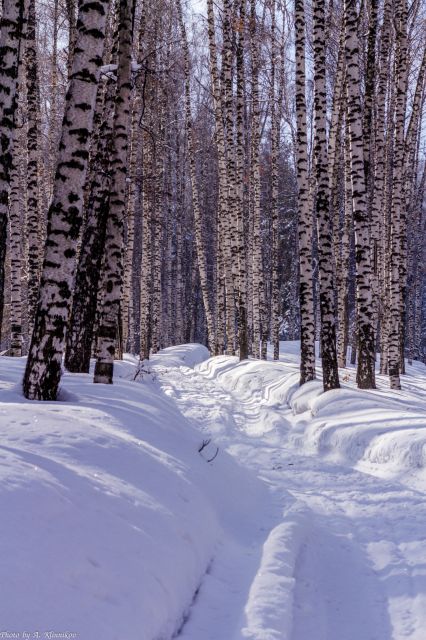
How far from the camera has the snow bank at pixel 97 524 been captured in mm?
2176

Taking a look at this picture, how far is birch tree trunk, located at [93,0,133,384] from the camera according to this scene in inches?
285

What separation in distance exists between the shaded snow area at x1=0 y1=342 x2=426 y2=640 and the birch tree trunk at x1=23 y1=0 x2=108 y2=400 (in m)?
0.44

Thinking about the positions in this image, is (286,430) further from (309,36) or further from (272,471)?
(309,36)

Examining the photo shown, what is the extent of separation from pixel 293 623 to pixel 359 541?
1.50 meters

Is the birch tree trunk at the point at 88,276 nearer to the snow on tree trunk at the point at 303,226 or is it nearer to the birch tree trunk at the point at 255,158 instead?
the snow on tree trunk at the point at 303,226

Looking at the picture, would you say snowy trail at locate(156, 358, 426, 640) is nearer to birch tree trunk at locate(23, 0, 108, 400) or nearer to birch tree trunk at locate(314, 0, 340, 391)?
birch tree trunk at locate(23, 0, 108, 400)

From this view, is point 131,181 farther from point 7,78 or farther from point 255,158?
point 255,158

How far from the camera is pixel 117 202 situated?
23.7 ft

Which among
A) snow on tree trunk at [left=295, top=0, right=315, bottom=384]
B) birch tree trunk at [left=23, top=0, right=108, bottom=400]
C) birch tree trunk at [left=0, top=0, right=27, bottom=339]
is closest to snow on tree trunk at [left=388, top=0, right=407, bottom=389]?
snow on tree trunk at [left=295, top=0, right=315, bottom=384]

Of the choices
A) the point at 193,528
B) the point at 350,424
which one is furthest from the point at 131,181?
the point at 193,528

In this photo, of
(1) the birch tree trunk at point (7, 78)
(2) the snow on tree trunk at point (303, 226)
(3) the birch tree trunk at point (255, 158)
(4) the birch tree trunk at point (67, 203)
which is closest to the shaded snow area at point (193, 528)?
(4) the birch tree trunk at point (67, 203)

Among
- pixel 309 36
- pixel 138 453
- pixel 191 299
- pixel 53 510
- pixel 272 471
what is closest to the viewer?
pixel 53 510

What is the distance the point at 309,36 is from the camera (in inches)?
815

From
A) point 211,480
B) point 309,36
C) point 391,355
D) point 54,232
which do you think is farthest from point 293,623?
point 309,36
